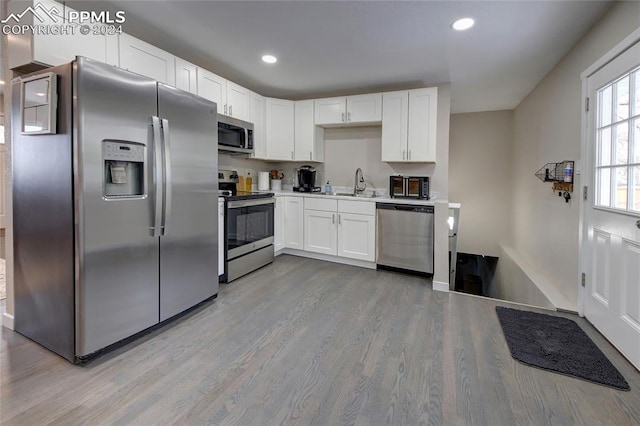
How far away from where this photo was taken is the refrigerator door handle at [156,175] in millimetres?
2191

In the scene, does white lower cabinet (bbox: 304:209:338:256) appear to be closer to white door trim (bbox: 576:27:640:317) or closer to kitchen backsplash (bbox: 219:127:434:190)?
kitchen backsplash (bbox: 219:127:434:190)

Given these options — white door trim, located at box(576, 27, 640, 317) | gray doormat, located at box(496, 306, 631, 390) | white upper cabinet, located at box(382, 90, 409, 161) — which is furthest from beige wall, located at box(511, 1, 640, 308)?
white upper cabinet, located at box(382, 90, 409, 161)

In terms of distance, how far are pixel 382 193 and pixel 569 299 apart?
7.89ft

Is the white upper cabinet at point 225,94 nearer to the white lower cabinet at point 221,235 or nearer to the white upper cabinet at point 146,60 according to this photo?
the white upper cabinet at point 146,60

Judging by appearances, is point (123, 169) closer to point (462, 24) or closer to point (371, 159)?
point (462, 24)

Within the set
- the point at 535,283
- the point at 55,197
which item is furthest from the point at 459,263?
the point at 55,197

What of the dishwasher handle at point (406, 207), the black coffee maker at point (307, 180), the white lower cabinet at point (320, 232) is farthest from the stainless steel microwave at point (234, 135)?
the dishwasher handle at point (406, 207)

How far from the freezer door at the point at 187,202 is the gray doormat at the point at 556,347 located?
2.41 metres

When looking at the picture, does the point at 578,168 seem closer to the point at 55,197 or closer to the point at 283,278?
the point at 283,278

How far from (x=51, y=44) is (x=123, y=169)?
0.98 metres

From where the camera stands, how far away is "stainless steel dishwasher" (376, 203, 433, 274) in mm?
3600

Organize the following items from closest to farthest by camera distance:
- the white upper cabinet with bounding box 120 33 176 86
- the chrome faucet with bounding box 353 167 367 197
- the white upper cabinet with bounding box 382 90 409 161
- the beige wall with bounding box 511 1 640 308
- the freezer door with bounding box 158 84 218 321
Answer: the freezer door with bounding box 158 84 218 321 < the beige wall with bounding box 511 1 640 308 < the white upper cabinet with bounding box 120 33 176 86 < the white upper cabinet with bounding box 382 90 409 161 < the chrome faucet with bounding box 353 167 367 197

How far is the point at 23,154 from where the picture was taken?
2.10 m

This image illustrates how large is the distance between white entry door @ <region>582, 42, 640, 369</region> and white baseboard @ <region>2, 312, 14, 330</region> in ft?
13.9
